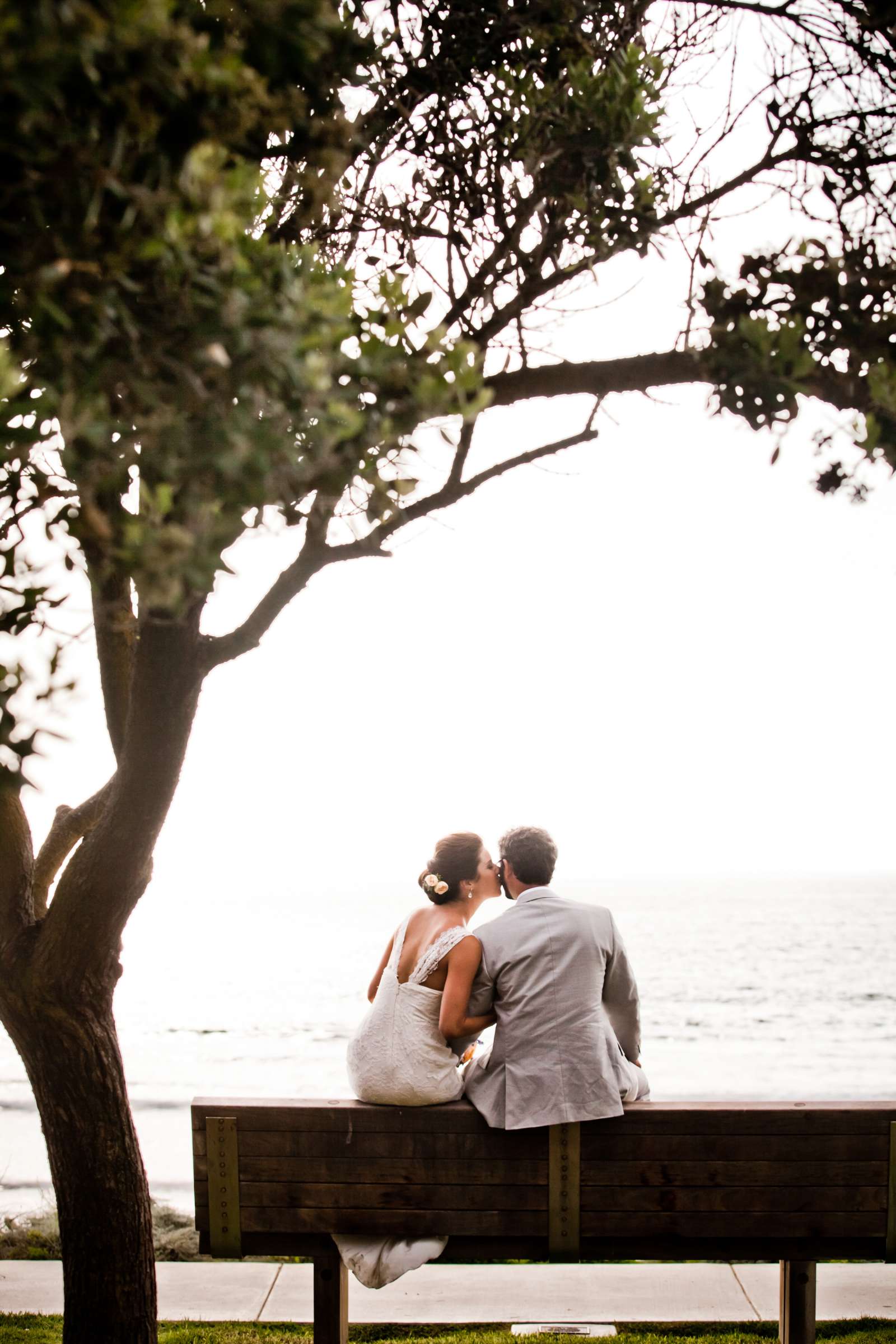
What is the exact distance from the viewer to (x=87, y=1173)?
3621mm

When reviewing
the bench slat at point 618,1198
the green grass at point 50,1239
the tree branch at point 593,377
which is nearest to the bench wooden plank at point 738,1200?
the bench slat at point 618,1198

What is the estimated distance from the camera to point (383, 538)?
7.97ft

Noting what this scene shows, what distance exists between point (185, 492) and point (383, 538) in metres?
0.81

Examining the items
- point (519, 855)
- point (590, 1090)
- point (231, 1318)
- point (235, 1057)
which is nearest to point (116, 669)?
point (519, 855)

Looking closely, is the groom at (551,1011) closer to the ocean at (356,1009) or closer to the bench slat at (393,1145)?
the bench slat at (393,1145)

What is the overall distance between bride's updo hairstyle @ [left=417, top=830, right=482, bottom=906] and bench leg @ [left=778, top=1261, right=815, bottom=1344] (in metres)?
1.61

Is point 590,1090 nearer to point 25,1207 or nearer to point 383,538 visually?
point 383,538

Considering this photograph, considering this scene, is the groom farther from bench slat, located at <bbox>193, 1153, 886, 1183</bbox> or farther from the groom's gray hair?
bench slat, located at <bbox>193, 1153, 886, 1183</bbox>

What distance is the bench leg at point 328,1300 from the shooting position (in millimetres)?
3496

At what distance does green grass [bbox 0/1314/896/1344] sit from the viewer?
4.16 metres

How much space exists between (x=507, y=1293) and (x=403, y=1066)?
1.96 meters

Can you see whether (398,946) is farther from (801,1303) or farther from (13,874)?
(801,1303)

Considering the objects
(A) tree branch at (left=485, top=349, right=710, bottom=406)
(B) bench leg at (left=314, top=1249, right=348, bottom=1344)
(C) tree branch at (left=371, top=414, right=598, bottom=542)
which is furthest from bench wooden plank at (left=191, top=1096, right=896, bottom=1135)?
(A) tree branch at (left=485, top=349, right=710, bottom=406)

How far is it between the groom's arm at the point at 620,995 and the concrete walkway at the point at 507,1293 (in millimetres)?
1519
